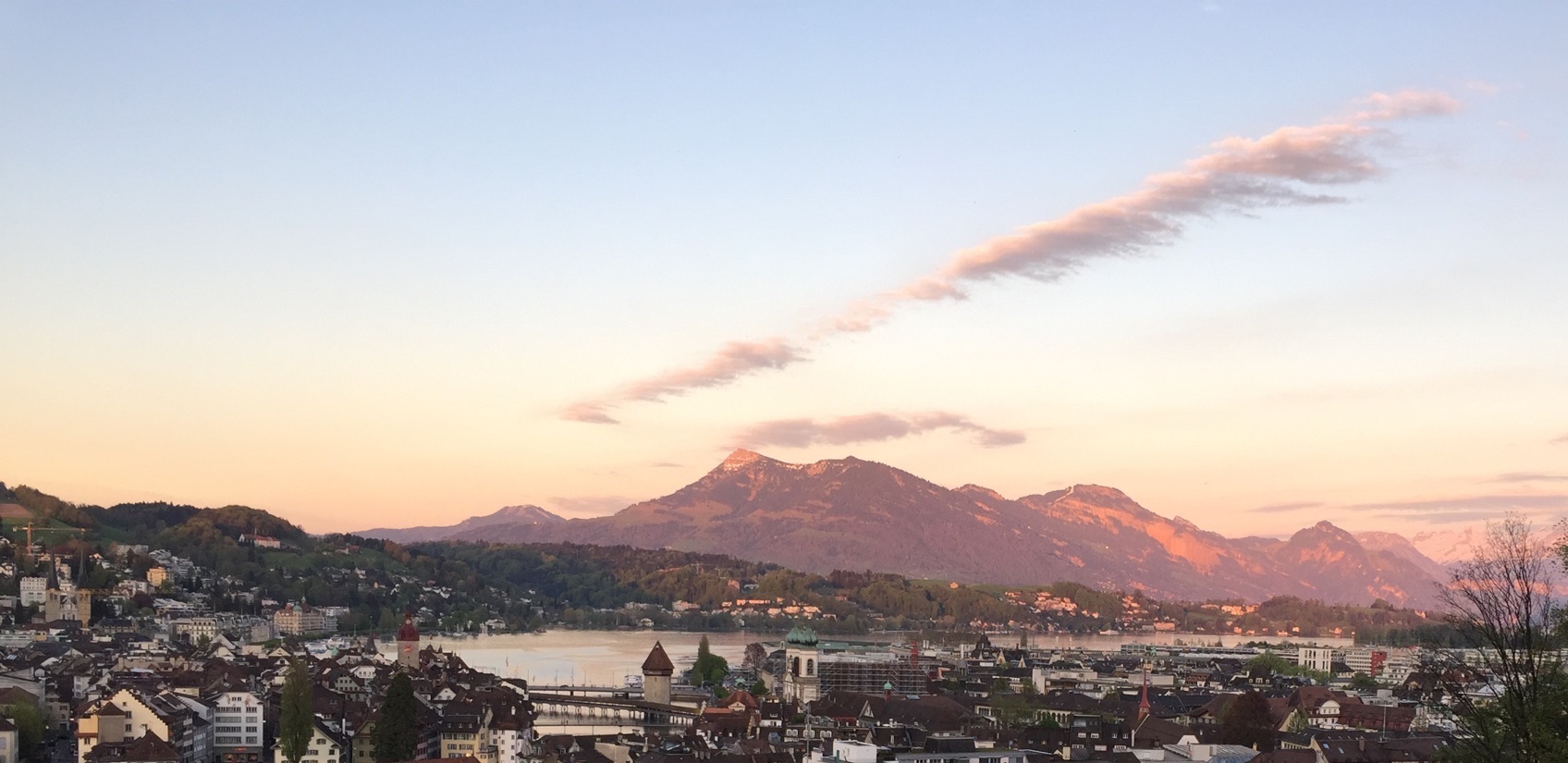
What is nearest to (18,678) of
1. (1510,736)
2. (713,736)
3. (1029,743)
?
(713,736)

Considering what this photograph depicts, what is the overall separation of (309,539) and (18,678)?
90.2 meters

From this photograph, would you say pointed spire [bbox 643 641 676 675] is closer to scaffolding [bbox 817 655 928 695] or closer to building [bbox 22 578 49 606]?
scaffolding [bbox 817 655 928 695]

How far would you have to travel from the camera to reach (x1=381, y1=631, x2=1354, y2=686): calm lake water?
7256 centimetres

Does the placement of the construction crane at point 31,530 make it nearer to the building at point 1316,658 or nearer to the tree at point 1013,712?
the tree at point 1013,712

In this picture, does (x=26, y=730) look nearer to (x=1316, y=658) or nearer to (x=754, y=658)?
(x=754, y=658)

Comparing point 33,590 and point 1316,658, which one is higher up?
point 33,590

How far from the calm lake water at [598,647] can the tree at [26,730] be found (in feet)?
104

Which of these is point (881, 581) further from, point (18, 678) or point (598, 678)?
point (18, 678)

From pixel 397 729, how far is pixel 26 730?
698 centimetres

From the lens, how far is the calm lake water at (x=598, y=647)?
72562mm

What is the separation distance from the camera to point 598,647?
10144 cm

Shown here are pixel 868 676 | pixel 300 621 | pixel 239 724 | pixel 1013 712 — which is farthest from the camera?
pixel 300 621

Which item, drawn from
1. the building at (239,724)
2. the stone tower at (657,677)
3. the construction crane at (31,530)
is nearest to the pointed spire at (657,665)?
the stone tower at (657,677)

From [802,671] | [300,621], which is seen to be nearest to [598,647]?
[300,621]
